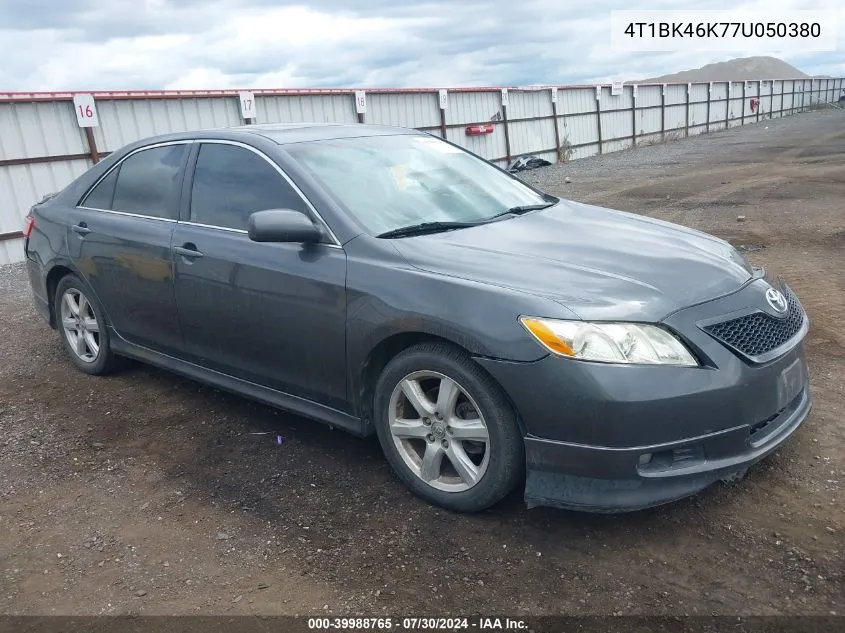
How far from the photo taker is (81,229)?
4.87m

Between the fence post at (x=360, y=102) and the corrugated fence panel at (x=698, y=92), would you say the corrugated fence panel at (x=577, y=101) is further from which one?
the corrugated fence panel at (x=698, y=92)

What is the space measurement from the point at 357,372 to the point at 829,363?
312 centimetres

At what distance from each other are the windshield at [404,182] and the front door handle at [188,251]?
0.77m

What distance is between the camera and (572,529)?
10.1 feet

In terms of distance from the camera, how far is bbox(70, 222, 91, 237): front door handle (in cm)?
483

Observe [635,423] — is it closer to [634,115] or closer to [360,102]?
[360,102]

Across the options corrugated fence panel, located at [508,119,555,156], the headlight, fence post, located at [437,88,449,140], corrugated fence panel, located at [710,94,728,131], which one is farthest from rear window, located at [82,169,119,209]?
corrugated fence panel, located at [710,94,728,131]

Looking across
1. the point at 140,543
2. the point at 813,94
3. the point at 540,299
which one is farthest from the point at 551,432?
the point at 813,94

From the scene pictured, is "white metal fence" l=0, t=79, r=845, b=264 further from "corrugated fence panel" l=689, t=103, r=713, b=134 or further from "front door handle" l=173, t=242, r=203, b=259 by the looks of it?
"front door handle" l=173, t=242, r=203, b=259

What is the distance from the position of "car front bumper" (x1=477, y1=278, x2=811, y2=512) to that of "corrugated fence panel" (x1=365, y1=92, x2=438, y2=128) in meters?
17.7

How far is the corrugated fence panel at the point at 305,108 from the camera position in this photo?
16.9 metres

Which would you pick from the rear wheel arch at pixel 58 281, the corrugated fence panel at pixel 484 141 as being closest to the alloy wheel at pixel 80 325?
the rear wheel arch at pixel 58 281

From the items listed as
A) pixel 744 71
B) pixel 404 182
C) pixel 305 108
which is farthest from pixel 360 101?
pixel 744 71

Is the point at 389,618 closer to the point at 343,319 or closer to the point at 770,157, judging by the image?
the point at 343,319
